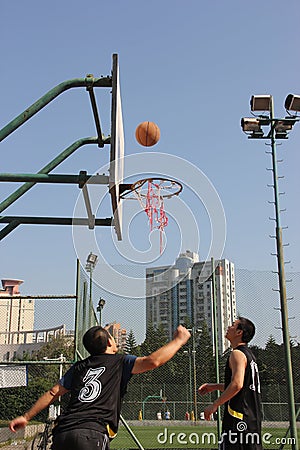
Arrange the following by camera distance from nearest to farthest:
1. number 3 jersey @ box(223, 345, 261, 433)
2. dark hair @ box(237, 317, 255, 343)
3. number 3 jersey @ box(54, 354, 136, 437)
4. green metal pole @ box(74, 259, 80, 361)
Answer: number 3 jersey @ box(54, 354, 136, 437)
number 3 jersey @ box(223, 345, 261, 433)
dark hair @ box(237, 317, 255, 343)
green metal pole @ box(74, 259, 80, 361)

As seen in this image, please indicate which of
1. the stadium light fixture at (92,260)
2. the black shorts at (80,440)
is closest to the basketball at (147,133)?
the stadium light fixture at (92,260)

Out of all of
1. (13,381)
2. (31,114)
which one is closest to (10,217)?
(31,114)

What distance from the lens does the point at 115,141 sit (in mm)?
5195

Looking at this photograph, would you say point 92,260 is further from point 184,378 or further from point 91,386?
point 91,386

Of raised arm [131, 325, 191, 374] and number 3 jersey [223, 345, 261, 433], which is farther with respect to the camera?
number 3 jersey [223, 345, 261, 433]

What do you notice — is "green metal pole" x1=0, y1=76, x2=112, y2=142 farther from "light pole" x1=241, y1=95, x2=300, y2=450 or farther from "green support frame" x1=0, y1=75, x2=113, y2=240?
"light pole" x1=241, y1=95, x2=300, y2=450

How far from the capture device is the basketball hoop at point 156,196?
7.67 meters

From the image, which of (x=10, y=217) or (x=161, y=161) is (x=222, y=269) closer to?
(x=161, y=161)

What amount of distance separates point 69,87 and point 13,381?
501 centimetres

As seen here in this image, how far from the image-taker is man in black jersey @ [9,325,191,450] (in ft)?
10.2

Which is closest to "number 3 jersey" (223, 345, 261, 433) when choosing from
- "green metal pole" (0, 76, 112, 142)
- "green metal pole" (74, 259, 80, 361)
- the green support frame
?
the green support frame

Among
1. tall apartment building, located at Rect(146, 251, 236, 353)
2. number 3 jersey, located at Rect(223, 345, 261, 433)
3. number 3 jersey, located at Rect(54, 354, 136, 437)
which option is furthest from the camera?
tall apartment building, located at Rect(146, 251, 236, 353)

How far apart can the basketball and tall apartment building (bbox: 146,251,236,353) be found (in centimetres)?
375

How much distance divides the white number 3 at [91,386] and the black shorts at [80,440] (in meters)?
0.19
